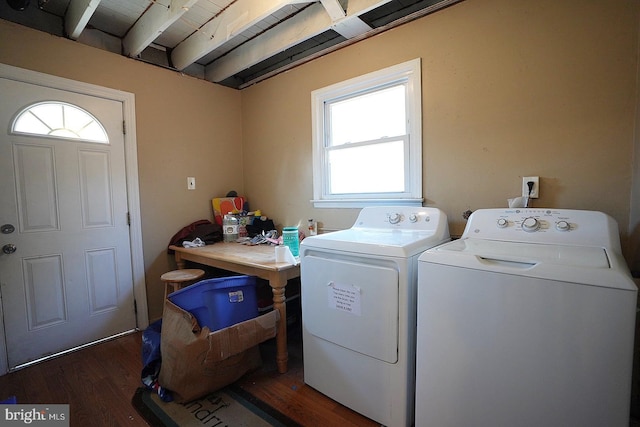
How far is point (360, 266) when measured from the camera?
1360 mm

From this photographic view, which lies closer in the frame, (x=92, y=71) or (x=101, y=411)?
(x=101, y=411)

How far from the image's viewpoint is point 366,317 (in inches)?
53.0

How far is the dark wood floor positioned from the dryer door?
0.38 metres

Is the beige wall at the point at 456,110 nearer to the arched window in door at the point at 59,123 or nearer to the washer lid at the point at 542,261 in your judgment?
Result: the arched window in door at the point at 59,123

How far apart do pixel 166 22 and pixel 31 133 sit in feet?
3.96

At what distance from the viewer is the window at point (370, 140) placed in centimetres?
193

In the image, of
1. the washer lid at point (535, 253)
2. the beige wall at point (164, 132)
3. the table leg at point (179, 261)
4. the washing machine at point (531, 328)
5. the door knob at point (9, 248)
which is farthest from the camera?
the table leg at point (179, 261)

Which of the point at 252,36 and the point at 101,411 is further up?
the point at 252,36

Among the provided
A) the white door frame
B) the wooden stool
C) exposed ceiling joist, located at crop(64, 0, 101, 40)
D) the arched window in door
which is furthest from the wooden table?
exposed ceiling joist, located at crop(64, 0, 101, 40)

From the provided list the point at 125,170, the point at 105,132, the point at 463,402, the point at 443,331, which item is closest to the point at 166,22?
the point at 105,132

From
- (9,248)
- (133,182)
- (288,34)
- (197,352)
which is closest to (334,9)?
(288,34)

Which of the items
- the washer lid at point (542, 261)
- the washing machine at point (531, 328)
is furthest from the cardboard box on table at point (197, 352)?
the washer lid at point (542, 261)

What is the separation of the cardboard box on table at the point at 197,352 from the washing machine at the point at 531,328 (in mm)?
984

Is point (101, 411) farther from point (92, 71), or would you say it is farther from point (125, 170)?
point (92, 71)
